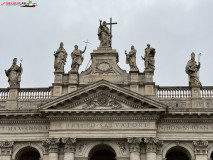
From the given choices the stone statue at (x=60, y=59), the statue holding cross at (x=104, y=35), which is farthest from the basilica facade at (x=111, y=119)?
the statue holding cross at (x=104, y=35)

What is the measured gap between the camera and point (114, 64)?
116 ft

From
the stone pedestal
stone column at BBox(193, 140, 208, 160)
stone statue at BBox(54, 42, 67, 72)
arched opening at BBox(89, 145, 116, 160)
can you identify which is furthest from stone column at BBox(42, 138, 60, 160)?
the stone pedestal

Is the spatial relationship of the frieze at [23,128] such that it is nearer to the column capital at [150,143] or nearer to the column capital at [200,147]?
the column capital at [150,143]

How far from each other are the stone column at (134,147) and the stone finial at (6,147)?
8.23 m

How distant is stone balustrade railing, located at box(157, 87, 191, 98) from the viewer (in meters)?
34.5

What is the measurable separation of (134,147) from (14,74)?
34.6 ft

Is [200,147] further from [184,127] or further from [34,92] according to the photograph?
[34,92]

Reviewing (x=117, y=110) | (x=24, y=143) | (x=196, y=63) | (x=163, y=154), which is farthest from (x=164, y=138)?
(x=24, y=143)

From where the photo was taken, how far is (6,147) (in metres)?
33.4

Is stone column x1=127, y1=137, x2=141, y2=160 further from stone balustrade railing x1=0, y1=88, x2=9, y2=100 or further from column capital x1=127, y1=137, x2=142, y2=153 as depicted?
stone balustrade railing x1=0, y1=88, x2=9, y2=100

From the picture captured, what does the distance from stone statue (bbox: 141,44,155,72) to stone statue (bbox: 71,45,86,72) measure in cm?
469

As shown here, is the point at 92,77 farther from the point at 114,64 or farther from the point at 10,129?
the point at 10,129

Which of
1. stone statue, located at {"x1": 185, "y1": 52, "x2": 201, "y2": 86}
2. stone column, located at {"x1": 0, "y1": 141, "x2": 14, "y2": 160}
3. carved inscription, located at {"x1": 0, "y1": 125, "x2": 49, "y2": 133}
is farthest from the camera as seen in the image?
stone statue, located at {"x1": 185, "y1": 52, "x2": 201, "y2": 86}

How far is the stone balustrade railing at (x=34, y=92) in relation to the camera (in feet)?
115
